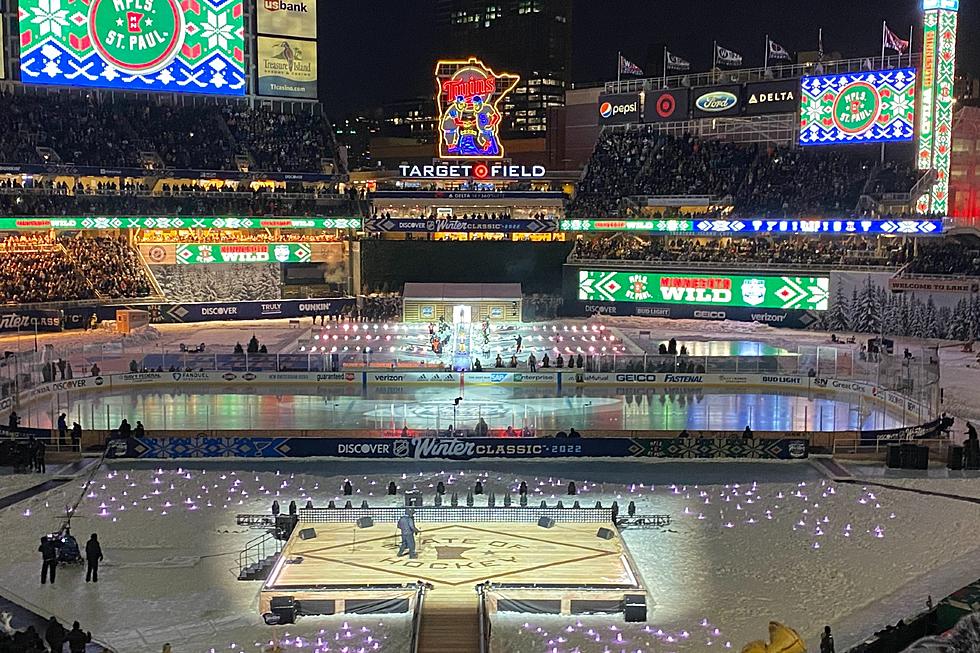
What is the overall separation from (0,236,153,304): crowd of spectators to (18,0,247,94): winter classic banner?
37.3ft

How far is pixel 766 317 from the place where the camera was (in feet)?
199

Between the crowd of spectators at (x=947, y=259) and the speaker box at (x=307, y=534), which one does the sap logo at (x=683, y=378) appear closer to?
the crowd of spectators at (x=947, y=259)

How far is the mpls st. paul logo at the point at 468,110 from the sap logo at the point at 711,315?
1621 cm

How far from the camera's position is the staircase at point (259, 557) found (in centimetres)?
2083

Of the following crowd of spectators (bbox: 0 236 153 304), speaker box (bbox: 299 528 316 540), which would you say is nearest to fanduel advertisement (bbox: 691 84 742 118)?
crowd of spectators (bbox: 0 236 153 304)

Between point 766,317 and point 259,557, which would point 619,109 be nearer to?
point 766,317

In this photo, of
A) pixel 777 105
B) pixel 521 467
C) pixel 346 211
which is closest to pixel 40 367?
pixel 521 467

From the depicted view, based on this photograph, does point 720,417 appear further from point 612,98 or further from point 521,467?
point 612,98

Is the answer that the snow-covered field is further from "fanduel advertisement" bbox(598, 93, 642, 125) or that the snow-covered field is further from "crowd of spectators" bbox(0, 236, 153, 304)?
"fanduel advertisement" bbox(598, 93, 642, 125)

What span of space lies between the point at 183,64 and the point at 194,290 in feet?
51.5

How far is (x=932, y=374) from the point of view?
33.9 m

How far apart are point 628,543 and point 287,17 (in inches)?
2363

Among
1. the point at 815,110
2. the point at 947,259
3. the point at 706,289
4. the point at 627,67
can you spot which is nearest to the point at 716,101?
the point at 815,110

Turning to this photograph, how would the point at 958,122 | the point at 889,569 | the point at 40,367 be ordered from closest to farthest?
the point at 889,569 → the point at 40,367 → the point at 958,122
